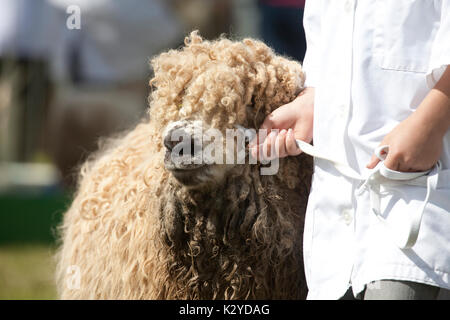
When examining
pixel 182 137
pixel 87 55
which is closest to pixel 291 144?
pixel 182 137

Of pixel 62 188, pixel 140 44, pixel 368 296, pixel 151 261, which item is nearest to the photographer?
pixel 368 296

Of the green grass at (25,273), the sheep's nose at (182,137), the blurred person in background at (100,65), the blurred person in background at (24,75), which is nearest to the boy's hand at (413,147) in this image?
the sheep's nose at (182,137)

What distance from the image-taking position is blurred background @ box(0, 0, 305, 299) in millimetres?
7270

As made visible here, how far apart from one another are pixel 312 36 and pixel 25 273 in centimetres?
394

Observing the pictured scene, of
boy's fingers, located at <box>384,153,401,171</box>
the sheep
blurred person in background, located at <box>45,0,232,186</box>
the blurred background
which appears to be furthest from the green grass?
boy's fingers, located at <box>384,153,401,171</box>

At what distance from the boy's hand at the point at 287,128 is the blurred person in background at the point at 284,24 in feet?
17.4

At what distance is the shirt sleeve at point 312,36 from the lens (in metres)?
1.76

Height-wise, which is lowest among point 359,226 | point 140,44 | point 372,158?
point 359,226

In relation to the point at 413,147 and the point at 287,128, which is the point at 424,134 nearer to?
the point at 413,147

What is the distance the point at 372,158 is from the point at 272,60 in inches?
17.3

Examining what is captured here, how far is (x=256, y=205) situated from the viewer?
1.74m

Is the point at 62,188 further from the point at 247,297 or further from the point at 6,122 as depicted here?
the point at 247,297

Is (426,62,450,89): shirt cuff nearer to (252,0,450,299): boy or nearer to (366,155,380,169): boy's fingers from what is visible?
(252,0,450,299): boy
